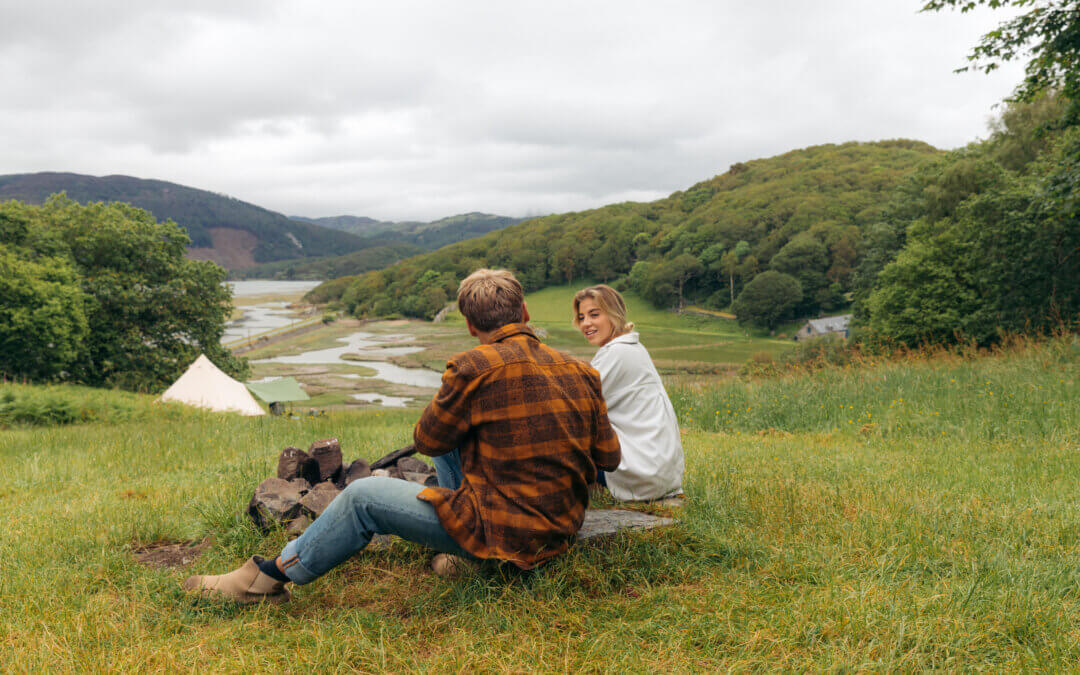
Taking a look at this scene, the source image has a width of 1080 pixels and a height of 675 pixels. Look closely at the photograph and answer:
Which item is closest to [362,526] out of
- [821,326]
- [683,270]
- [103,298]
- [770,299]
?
[103,298]

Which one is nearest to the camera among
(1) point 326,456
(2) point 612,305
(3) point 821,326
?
(2) point 612,305

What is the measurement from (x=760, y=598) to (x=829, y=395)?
7658mm

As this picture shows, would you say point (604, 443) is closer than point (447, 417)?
No

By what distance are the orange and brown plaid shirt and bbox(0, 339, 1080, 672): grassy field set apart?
1.55ft

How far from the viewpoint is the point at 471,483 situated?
2.82 m

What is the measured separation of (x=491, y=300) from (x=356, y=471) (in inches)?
106

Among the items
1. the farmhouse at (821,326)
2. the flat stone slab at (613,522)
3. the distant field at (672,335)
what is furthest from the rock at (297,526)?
the farmhouse at (821,326)

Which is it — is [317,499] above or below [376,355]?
above

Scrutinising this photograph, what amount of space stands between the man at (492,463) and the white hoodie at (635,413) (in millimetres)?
975

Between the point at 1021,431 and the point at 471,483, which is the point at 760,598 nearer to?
the point at 471,483

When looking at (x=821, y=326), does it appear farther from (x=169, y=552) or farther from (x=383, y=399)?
(x=169, y=552)

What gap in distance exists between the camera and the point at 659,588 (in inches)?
124

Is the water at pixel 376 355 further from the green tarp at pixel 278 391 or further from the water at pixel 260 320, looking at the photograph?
the water at pixel 260 320

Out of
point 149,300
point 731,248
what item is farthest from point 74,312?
point 731,248
